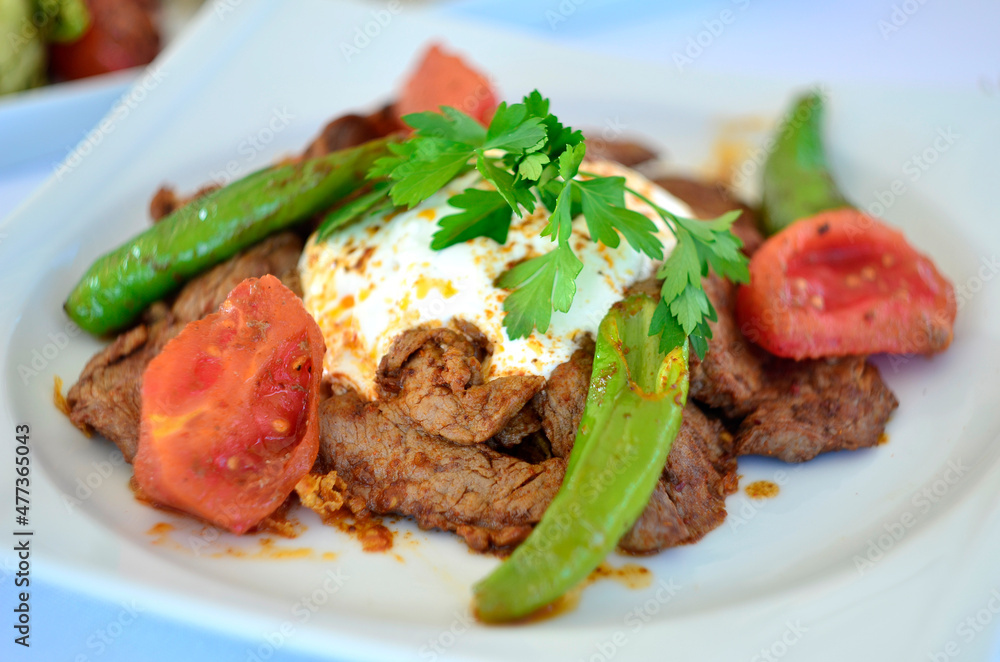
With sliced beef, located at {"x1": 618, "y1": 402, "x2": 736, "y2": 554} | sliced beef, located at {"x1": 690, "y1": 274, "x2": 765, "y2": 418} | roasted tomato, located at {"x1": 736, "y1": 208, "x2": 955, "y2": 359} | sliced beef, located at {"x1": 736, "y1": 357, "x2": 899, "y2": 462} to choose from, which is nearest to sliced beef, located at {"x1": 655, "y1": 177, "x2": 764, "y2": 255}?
roasted tomato, located at {"x1": 736, "y1": 208, "x2": 955, "y2": 359}

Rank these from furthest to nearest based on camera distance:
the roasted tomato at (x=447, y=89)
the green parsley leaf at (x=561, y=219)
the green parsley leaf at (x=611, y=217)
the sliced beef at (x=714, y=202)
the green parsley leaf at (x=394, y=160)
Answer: the roasted tomato at (x=447, y=89), the sliced beef at (x=714, y=202), the green parsley leaf at (x=394, y=160), the green parsley leaf at (x=611, y=217), the green parsley leaf at (x=561, y=219)

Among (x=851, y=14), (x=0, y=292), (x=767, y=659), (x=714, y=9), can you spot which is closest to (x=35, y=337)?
(x=0, y=292)

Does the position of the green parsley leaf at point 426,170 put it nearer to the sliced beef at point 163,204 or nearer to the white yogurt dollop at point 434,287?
the white yogurt dollop at point 434,287

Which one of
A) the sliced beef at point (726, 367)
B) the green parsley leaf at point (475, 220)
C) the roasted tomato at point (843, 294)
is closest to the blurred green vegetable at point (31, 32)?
the green parsley leaf at point (475, 220)

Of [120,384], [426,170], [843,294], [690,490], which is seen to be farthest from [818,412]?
[120,384]

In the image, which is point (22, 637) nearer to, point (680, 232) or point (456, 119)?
point (456, 119)

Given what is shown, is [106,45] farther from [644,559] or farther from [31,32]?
[644,559]
